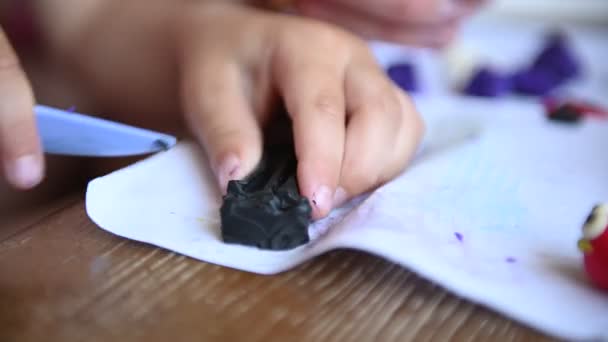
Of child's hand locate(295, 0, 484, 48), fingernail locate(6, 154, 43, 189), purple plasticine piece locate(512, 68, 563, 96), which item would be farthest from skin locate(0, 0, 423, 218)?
purple plasticine piece locate(512, 68, 563, 96)

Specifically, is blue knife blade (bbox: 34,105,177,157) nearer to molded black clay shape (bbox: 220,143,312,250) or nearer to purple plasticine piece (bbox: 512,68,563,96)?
molded black clay shape (bbox: 220,143,312,250)

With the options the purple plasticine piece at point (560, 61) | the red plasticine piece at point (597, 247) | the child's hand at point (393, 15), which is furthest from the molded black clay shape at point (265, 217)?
the purple plasticine piece at point (560, 61)

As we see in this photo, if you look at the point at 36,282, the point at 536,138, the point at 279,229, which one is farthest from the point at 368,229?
the point at 536,138

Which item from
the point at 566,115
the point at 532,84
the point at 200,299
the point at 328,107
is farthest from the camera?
the point at 532,84

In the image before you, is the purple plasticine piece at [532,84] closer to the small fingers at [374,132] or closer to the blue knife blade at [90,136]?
the small fingers at [374,132]

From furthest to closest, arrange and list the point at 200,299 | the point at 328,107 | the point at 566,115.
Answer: the point at 566,115
the point at 328,107
the point at 200,299

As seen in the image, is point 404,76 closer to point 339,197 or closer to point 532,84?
point 532,84

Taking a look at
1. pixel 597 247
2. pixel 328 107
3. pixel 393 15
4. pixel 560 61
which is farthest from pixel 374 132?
pixel 560 61

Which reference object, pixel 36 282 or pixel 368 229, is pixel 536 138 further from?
pixel 36 282
